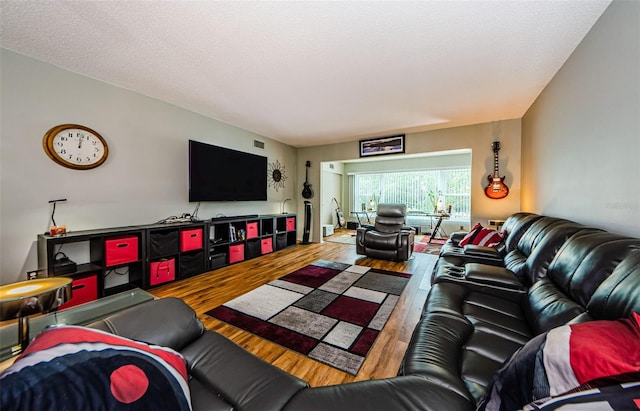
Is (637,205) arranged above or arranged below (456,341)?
above

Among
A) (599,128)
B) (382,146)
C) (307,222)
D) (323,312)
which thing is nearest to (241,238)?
(307,222)

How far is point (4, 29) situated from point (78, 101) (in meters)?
0.74

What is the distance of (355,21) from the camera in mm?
1748

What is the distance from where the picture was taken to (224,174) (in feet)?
12.9

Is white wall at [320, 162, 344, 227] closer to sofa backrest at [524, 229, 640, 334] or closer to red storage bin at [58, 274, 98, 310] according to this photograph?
red storage bin at [58, 274, 98, 310]

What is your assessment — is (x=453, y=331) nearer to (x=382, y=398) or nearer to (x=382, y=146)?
(x=382, y=398)

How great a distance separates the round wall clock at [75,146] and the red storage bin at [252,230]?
2155mm

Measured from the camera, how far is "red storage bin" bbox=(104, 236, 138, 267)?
254 cm

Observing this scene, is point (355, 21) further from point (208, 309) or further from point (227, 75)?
point (208, 309)

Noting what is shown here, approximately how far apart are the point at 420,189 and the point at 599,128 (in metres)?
5.59

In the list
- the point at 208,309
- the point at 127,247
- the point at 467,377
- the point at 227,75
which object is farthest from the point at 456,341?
the point at 127,247

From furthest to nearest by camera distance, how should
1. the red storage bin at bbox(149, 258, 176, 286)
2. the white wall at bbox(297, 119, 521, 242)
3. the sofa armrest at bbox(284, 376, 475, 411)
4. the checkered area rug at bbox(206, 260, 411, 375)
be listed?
the white wall at bbox(297, 119, 521, 242)
the red storage bin at bbox(149, 258, 176, 286)
the checkered area rug at bbox(206, 260, 411, 375)
the sofa armrest at bbox(284, 376, 475, 411)

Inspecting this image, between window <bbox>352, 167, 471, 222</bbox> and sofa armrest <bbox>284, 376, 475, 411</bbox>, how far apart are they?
6.27 m

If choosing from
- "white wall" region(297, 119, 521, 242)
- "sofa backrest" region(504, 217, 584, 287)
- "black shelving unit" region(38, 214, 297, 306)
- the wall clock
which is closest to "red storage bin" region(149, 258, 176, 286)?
"black shelving unit" region(38, 214, 297, 306)
